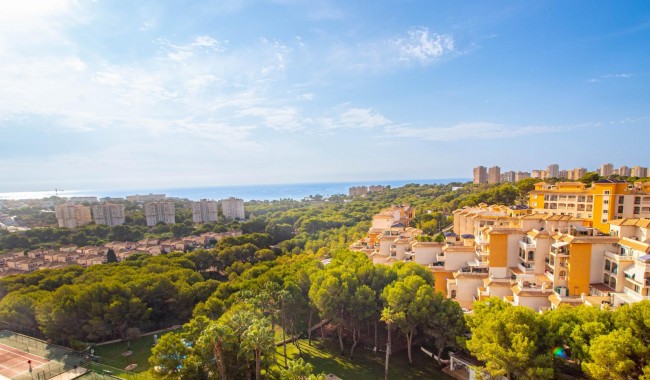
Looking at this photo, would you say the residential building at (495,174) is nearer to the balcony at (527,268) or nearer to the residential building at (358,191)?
the residential building at (358,191)

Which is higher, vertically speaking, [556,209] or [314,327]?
[556,209]

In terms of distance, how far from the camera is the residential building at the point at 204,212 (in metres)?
94.5

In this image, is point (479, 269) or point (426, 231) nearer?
point (479, 269)

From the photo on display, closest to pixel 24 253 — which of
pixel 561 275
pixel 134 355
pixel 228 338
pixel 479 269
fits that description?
pixel 134 355

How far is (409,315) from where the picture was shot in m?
19.2

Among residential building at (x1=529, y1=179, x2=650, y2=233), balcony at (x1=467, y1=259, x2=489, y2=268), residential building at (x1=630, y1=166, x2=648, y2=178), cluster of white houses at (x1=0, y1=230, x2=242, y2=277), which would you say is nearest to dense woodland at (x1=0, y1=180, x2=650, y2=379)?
balcony at (x1=467, y1=259, x2=489, y2=268)

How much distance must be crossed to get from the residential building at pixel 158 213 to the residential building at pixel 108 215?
6.14 meters

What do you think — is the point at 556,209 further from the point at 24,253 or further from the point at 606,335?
the point at 24,253

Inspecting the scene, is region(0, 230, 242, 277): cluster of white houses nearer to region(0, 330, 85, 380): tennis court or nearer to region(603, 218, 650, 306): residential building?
region(0, 330, 85, 380): tennis court

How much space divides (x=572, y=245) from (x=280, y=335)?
20783mm

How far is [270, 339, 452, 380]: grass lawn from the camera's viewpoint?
62.4 feet

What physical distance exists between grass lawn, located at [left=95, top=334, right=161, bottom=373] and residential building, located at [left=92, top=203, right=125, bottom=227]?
228 ft

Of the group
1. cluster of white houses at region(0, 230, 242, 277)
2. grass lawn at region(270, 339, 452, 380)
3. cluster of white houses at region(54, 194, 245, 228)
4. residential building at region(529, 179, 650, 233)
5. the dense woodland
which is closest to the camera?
the dense woodland

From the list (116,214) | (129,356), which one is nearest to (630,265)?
(129,356)
